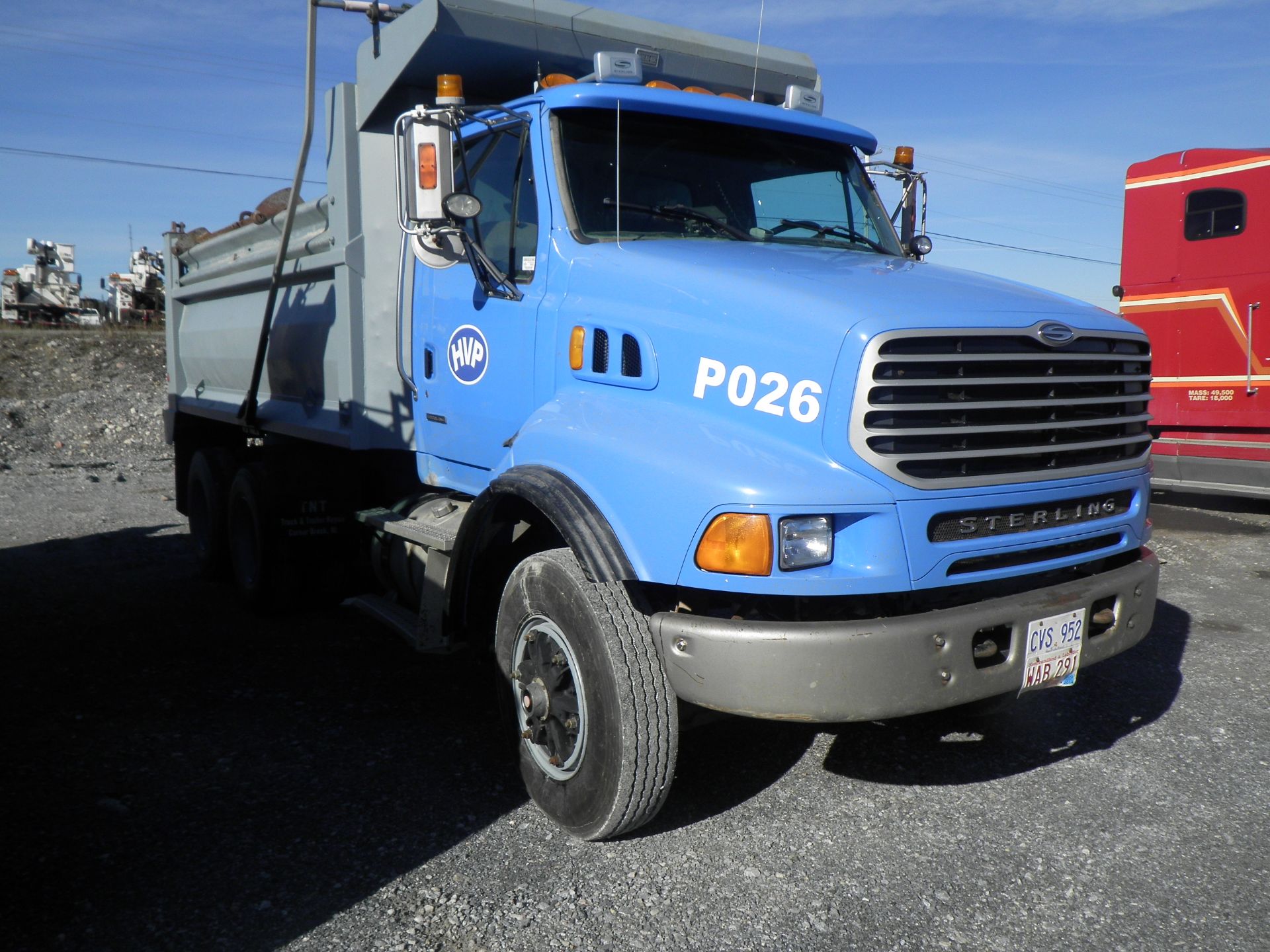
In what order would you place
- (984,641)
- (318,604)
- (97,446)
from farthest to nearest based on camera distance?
1. (97,446)
2. (318,604)
3. (984,641)

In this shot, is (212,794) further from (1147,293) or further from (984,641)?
(1147,293)

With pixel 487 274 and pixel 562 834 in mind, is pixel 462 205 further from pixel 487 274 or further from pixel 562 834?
pixel 562 834

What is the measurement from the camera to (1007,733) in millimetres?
4406

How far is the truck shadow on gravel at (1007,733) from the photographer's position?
4.07 metres

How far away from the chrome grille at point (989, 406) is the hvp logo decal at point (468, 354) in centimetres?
190

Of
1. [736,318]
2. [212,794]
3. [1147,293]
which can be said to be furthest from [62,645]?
[1147,293]

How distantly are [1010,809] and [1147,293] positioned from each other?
765 centimetres

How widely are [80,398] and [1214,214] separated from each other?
17.3m

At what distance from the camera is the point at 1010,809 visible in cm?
369

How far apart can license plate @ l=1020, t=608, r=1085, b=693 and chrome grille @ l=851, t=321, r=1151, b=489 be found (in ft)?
1.50

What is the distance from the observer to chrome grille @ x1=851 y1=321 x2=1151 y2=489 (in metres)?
2.97

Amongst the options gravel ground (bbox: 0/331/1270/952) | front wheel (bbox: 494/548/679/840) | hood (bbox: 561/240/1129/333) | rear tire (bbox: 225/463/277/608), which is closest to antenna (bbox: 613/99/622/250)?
hood (bbox: 561/240/1129/333)

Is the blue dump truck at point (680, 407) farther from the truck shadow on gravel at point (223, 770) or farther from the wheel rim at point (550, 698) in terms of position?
the truck shadow on gravel at point (223, 770)

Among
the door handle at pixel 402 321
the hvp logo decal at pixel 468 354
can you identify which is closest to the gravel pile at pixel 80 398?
the door handle at pixel 402 321
